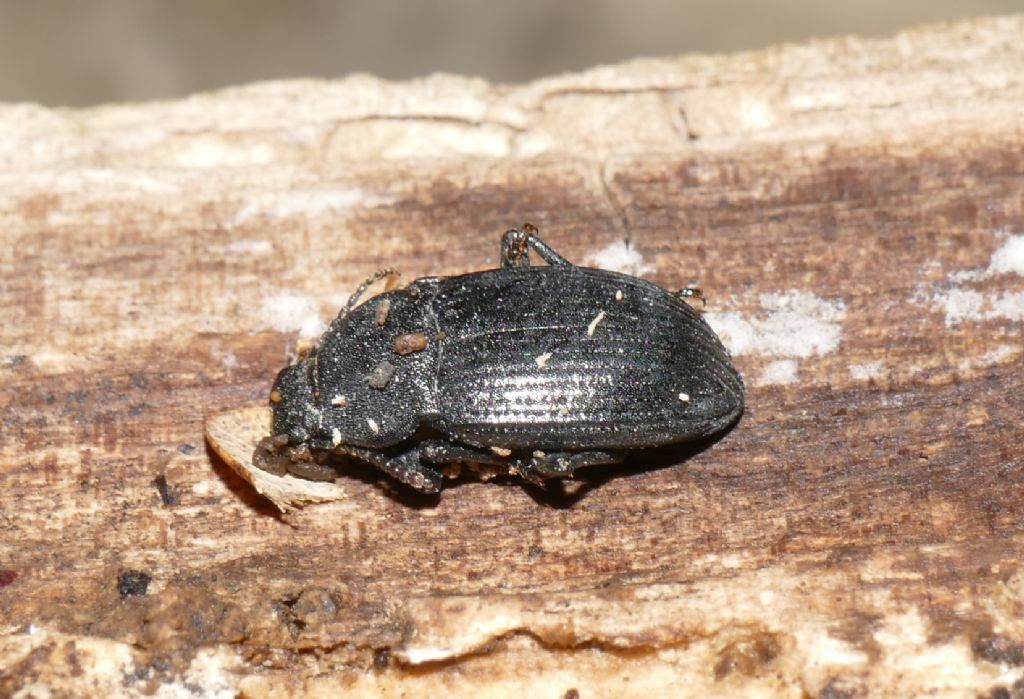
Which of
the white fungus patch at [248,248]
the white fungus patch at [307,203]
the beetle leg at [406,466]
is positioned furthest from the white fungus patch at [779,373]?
the white fungus patch at [248,248]

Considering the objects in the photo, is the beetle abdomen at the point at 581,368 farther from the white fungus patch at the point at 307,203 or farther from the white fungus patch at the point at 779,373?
the white fungus patch at the point at 307,203

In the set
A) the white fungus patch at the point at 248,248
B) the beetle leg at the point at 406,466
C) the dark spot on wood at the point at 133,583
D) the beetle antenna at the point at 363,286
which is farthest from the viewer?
the white fungus patch at the point at 248,248

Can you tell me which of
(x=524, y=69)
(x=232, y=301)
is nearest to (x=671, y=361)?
(x=232, y=301)

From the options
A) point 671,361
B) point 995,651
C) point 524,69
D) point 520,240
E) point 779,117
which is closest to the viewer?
point 995,651

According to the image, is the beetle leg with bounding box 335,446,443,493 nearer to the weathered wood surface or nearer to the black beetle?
the black beetle

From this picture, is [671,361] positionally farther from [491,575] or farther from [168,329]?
[168,329]

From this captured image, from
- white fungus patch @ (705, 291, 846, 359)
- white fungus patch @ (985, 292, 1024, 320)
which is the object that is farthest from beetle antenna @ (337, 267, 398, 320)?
white fungus patch @ (985, 292, 1024, 320)

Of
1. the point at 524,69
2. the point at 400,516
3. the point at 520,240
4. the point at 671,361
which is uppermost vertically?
the point at 524,69
